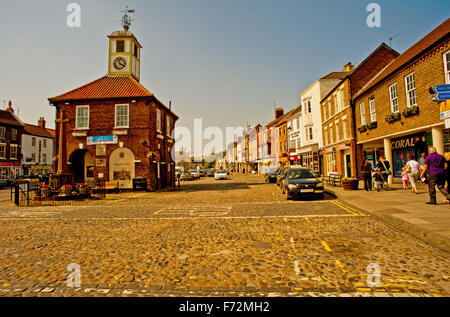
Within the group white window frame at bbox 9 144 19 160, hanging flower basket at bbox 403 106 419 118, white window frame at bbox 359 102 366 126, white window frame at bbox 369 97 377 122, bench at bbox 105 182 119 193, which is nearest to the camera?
hanging flower basket at bbox 403 106 419 118

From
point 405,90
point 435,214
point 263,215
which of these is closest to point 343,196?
point 435,214

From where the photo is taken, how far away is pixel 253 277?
3732 millimetres

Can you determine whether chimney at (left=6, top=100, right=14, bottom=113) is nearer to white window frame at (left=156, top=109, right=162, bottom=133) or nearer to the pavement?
white window frame at (left=156, top=109, right=162, bottom=133)

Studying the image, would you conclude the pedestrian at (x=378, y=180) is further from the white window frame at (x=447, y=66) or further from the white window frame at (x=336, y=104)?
the white window frame at (x=336, y=104)

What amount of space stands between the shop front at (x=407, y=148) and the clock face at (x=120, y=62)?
23354mm

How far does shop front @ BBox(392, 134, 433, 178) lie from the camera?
15609 mm

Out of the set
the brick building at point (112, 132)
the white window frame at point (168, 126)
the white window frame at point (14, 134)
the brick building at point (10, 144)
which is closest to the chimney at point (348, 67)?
the white window frame at point (168, 126)

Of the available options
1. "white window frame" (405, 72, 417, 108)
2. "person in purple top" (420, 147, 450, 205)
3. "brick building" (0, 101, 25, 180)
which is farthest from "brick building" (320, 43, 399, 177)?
"brick building" (0, 101, 25, 180)

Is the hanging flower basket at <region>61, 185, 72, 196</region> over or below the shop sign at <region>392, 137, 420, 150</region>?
below

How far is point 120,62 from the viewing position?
2323cm

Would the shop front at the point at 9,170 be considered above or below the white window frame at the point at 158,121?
below

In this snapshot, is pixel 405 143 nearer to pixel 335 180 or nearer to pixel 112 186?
pixel 335 180

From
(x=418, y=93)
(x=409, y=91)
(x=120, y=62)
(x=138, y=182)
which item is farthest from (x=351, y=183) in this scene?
(x=120, y=62)

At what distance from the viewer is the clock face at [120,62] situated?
23.2 m
